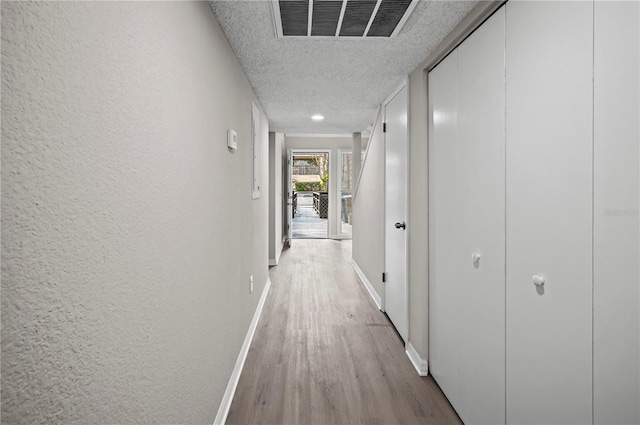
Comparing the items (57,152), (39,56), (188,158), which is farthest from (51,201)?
(188,158)

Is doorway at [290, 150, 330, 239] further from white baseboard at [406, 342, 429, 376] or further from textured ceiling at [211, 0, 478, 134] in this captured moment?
white baseboard at [406, 342, 429, 376]

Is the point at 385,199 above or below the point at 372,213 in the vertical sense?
above

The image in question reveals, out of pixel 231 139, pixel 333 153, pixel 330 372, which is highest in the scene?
pixel 333 153

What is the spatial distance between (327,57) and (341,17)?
577 millimetres

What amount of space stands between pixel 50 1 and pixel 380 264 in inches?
130

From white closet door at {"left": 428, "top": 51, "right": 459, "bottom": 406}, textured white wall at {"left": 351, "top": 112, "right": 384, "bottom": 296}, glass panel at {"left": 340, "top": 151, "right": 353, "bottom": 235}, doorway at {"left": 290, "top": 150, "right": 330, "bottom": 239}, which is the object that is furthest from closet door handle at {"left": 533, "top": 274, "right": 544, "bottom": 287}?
doorway at {"left": 290, "top": 150, "right": 330, "bottom": 239}

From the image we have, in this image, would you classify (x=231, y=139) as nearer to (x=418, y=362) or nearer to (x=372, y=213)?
(x=418, y=362)

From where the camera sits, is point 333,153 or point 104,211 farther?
point 333,153

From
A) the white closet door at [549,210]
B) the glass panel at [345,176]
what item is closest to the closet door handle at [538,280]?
the white closet door at [549,210]

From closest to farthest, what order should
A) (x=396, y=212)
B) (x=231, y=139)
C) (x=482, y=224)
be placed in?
(x=482, y=224) → (x=231, y=139) → (x=396, y=212)

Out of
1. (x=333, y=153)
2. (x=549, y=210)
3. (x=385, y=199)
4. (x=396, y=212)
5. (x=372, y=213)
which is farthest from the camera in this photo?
(x=333, y=153)

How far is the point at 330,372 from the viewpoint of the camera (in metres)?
2.28

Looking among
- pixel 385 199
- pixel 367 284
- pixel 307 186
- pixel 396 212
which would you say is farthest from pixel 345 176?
pixel 307 186

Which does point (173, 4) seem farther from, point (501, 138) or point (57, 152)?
point (501, 138)
